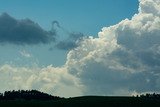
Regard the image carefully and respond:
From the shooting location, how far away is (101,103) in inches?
7520

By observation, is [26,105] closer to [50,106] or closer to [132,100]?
[50,106]

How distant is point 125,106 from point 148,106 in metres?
8.52

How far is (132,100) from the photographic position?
19762 cm

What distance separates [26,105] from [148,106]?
45062 millimetres

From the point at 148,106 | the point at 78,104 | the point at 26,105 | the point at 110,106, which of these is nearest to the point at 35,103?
the point at 26,105

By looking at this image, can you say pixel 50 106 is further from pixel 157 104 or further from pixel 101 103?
pixel 157 104

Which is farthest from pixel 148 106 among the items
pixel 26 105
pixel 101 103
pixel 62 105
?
pixel 26 105

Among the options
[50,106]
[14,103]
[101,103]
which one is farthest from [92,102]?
[14,103]

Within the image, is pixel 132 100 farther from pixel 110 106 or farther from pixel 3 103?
pixel 3 103

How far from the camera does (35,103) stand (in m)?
195

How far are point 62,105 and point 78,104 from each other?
234 inches

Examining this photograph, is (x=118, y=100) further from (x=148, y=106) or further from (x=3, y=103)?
(x=3, y=103)

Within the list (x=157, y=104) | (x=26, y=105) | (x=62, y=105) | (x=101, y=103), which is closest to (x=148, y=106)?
(x=157, y=104)

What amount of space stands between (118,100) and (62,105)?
22.5m
